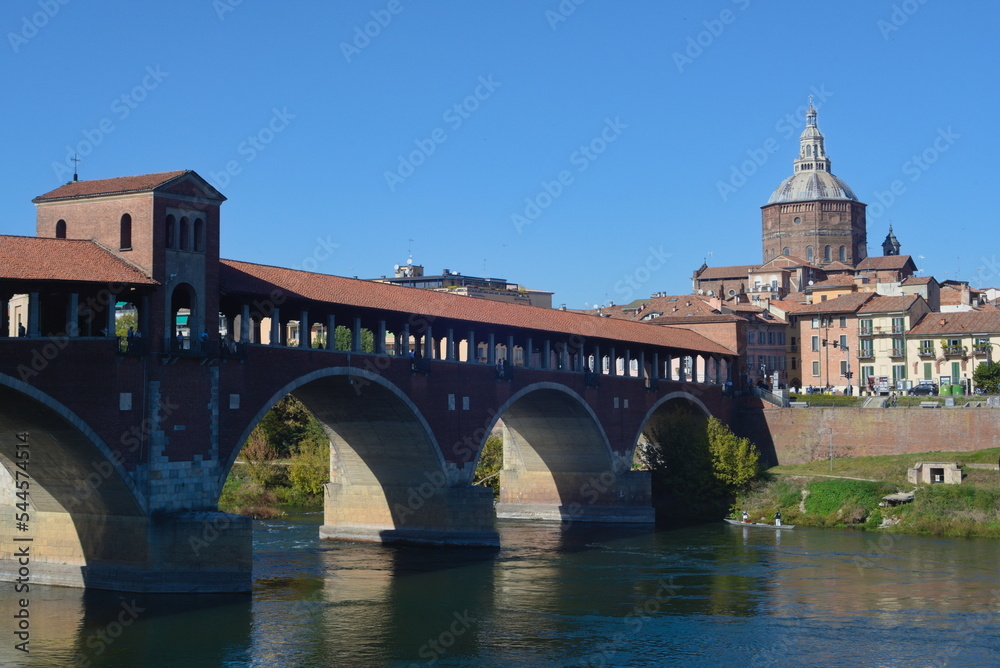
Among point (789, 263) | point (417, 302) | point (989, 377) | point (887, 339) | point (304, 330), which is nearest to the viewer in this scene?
point (304, 330)

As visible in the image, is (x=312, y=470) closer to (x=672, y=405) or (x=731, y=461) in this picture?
(x=672, y=405)

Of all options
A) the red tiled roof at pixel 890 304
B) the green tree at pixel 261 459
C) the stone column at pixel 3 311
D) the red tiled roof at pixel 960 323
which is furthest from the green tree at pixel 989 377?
the stone column at pixel 3 311

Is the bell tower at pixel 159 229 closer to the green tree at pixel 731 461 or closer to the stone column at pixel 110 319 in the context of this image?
the stone column at pixel 110 319

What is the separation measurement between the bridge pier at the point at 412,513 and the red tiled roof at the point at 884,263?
79.0 meters

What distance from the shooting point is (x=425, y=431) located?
52.1 meters

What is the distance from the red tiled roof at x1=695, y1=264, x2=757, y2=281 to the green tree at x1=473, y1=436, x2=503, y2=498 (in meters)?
58.0

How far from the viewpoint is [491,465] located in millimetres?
74438

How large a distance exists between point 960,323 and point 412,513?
48.5m

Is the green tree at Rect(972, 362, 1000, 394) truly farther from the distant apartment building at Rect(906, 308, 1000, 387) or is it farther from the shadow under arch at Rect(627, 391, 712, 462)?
the shadow under arch at Rect(627, 391, 712, 462)

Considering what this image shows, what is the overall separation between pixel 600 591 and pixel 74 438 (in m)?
18.2

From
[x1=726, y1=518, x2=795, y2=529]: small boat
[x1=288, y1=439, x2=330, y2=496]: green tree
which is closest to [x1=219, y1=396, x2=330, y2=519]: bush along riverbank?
[x1=288, y1=439, x2=330, y2=496]: green tree

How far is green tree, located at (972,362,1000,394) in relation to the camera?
79.7 meters

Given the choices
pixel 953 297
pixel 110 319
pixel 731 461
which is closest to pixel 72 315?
pixel 110 319

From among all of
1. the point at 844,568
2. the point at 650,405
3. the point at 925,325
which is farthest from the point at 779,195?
the point at 844,568
